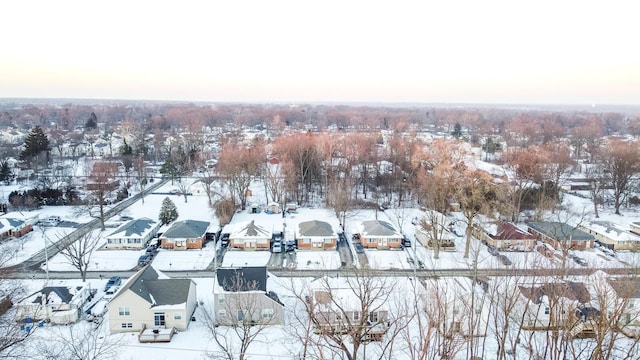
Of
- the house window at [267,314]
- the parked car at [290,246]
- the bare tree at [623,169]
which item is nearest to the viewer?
the house window at [267,314]

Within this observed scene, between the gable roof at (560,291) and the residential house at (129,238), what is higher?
the gable roof at (560,291)

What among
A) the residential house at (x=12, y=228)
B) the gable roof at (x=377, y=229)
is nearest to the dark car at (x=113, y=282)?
the residential house at (x=12, y=228)

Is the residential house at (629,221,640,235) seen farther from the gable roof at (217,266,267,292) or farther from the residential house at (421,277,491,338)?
the gable roof at (217,266,267,292)

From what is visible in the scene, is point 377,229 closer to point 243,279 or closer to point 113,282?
point 243,279

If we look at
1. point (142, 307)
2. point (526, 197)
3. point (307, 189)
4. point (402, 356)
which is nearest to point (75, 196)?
point (307, 189)

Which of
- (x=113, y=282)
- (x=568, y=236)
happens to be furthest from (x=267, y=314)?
(x=568, y=236)

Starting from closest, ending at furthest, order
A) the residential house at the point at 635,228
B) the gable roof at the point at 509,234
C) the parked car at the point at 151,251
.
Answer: the parked car at the point at 151,251
the gable roof at the point at 509,234
the residential house at the point at 635,228

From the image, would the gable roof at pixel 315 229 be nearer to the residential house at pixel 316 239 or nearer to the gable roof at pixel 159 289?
the residential house at pixel 316 239

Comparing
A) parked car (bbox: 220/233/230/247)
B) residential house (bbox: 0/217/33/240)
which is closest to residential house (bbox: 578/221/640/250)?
parked car (bbox: 220/233/230/247)
